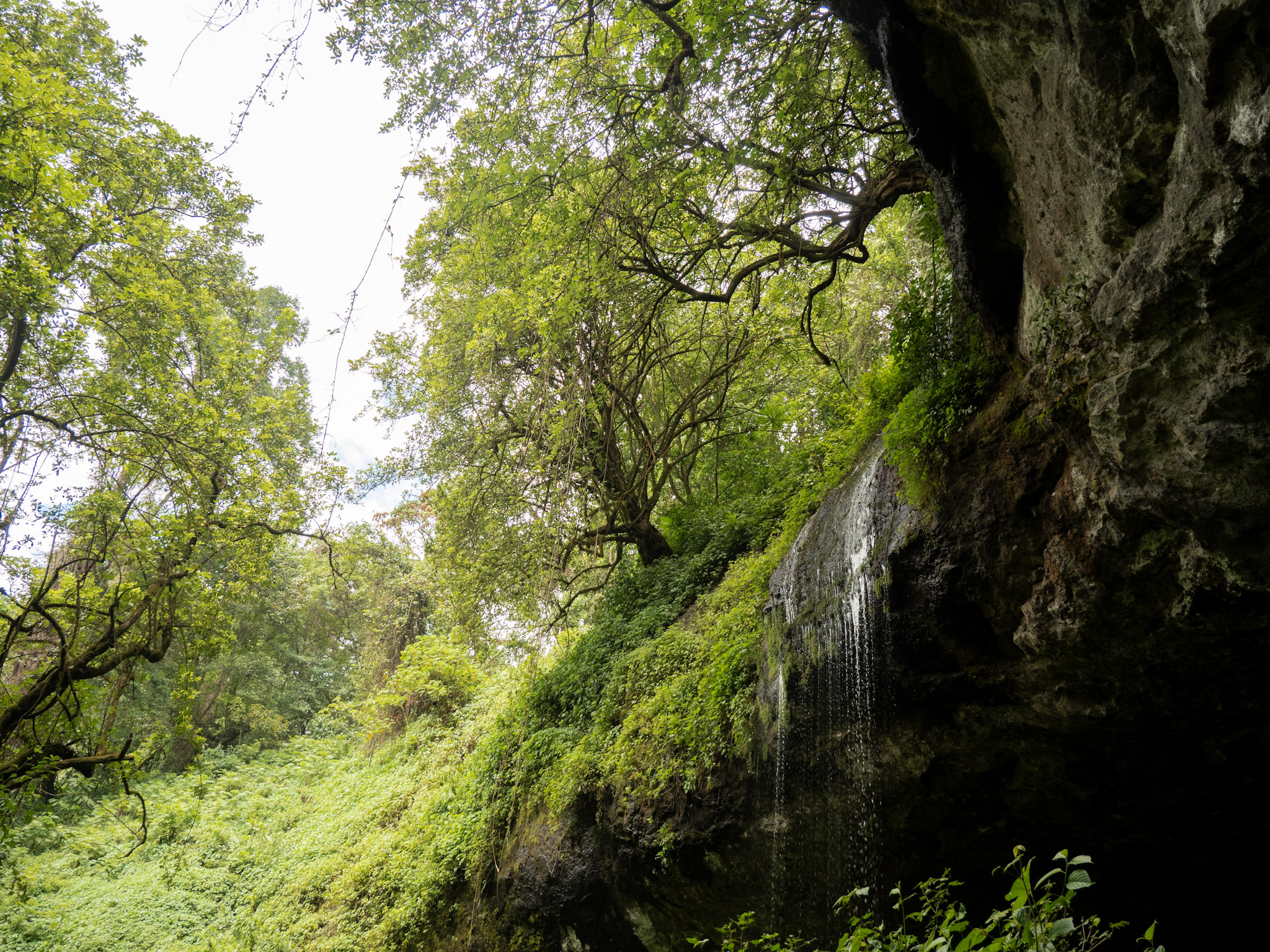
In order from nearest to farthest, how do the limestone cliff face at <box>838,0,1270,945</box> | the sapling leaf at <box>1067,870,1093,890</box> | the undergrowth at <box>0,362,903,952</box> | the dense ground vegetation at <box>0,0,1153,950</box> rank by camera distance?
the sapling leaf at <box>1067,870,1093,890</box>
the limestone cliff face at <box>838,0,1270,945</box>
the dense ground vegetation at <box>0,0,1153,950</box>
the undergrowth at <box>0,362,903,952</box>

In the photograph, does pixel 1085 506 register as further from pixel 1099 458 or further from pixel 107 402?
pixel 107 402

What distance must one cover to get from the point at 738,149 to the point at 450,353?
5.46m

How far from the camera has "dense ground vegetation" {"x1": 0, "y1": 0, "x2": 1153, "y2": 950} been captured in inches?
170

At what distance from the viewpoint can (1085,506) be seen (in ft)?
8.77

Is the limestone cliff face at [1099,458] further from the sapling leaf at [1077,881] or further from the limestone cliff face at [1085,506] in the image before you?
the sapling leaf at [1077,881]

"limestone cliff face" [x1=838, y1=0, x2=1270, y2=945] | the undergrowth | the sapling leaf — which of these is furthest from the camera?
the undergrowth

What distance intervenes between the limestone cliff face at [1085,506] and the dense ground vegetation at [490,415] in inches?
21.9

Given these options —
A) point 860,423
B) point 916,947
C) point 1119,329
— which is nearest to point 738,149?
point 860,423

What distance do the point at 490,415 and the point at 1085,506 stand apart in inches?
259

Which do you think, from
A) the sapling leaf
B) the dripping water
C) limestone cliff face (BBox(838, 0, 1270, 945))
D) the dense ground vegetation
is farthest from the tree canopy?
the sapling leaf

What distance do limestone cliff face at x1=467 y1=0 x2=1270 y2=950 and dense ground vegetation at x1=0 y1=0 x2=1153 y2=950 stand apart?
1.82ft

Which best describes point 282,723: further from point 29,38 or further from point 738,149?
point 738,149

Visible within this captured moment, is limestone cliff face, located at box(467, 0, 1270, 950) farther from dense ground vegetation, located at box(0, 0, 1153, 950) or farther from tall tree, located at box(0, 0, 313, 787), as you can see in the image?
tall tree, located at box(0, 0, 313, 787)

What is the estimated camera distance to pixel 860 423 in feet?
16.3
